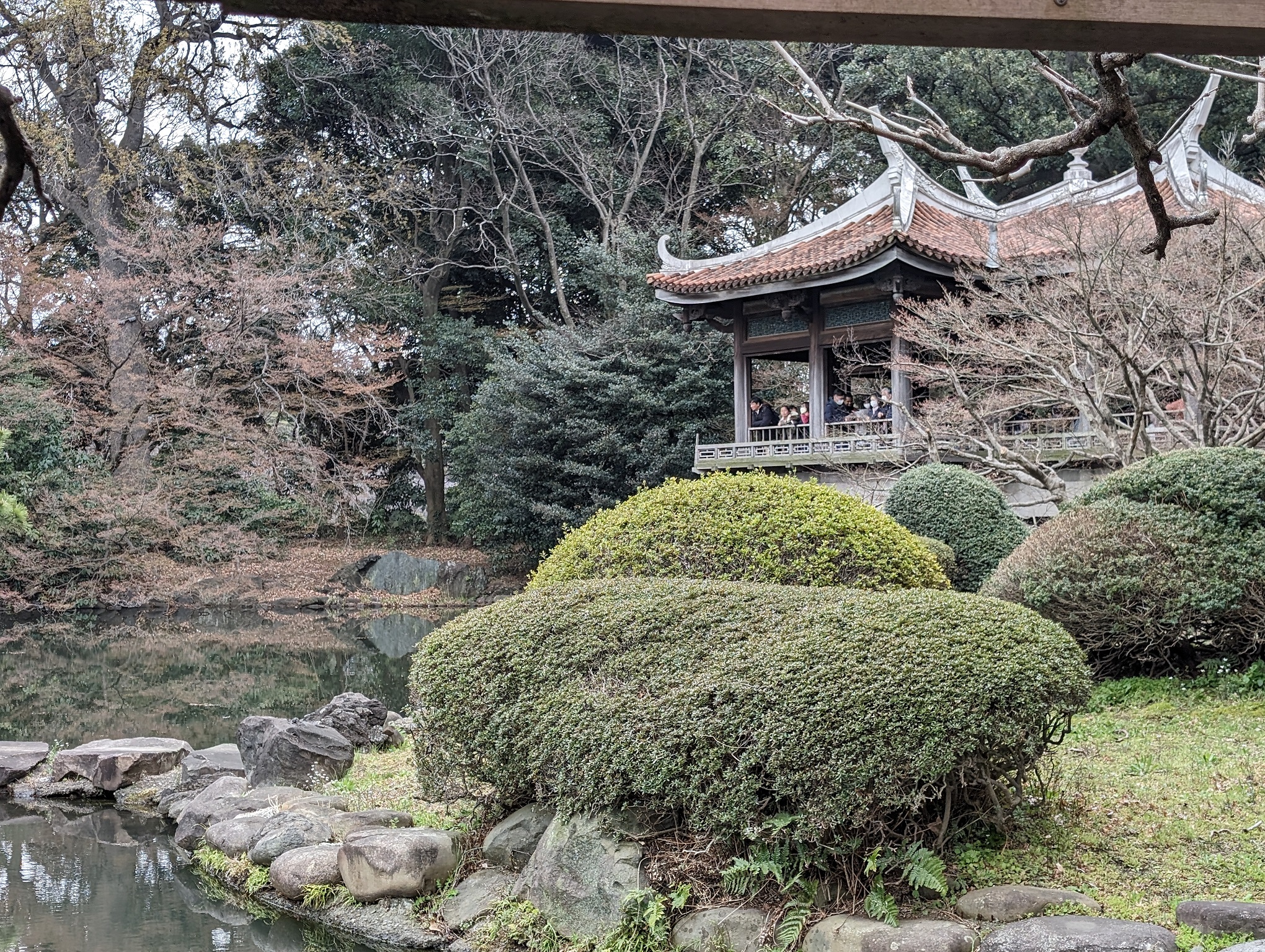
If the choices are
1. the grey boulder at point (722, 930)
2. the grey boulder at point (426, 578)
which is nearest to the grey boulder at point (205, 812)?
the grey boulder at point (722, 930)

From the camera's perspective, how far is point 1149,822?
4.55 meters

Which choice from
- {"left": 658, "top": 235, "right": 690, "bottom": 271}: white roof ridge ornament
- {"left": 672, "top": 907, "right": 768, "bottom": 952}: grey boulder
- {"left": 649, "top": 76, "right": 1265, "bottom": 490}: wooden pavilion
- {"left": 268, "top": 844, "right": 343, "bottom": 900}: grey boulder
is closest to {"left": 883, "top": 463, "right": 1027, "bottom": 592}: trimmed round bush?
{"left": 649, "top": 76, "right": 1265, "bottom": 490}: wooden pavilion

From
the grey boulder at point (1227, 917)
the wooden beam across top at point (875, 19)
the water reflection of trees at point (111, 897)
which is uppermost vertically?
the wooden beam across top at point (875, 19)

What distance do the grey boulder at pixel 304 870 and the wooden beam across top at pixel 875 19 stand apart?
4402 mm

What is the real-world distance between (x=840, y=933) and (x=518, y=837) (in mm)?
1691

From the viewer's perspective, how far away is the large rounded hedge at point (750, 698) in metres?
3.79

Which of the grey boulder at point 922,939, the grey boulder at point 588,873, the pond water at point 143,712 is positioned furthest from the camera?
the pond water at point 143,712

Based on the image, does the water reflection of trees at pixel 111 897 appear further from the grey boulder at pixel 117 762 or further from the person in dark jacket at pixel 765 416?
the person in dark jacket at pixel 765 416

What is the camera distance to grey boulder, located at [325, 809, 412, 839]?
5.72 meters

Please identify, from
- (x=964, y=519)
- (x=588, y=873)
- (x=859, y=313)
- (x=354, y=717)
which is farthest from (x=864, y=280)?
(x=588, y=873)

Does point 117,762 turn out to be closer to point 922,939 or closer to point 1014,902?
point 922,939

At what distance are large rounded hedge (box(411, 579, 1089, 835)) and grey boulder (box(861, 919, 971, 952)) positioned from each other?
0.36 metres

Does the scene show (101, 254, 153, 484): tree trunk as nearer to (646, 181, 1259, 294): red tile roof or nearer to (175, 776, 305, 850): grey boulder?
(646, 181, 1259, 294): red tile roof

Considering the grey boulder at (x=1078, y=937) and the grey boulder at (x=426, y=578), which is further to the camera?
the grey boulder at (x=426, y=578)
